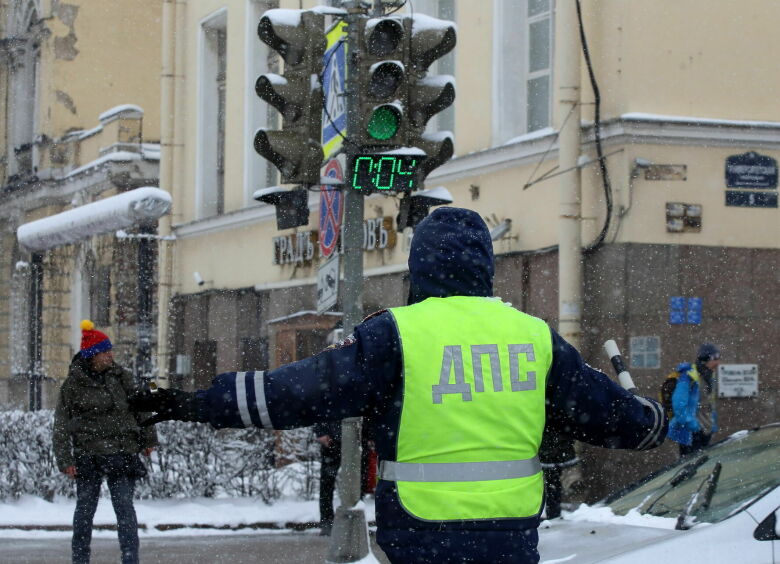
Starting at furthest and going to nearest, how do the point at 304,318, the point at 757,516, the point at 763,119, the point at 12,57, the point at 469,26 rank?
the point at 12,57, the point at 304,318, the point at 469,26, the point at 763,119, the point at 757,516

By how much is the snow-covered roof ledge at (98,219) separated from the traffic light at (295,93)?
39.4 feet

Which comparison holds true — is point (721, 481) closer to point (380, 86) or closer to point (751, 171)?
point (380, 86)

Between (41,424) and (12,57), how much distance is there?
62.9 feet

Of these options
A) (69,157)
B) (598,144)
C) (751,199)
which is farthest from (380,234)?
(69,157)

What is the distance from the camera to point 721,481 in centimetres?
545

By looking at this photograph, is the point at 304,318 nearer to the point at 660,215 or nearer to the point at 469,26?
the point at 469,26

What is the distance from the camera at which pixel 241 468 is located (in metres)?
12.5

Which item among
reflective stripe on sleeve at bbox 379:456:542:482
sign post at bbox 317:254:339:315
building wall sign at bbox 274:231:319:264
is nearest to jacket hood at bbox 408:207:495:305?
reflective stripe on sleeve at bbox 379:456:542:482

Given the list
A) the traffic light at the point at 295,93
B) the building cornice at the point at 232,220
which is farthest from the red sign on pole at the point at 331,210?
the building cornice at the point at 232,220

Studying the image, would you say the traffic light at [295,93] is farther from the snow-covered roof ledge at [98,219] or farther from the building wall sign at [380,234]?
the snow-covered roof ledge at [98,219]

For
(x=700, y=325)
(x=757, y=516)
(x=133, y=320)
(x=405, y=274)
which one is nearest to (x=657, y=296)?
(x=700, y=325)

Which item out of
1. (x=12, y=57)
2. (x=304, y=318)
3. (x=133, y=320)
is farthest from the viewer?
(x=12, y=57)

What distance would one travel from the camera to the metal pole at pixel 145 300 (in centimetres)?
2241

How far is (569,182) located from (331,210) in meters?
4.22
